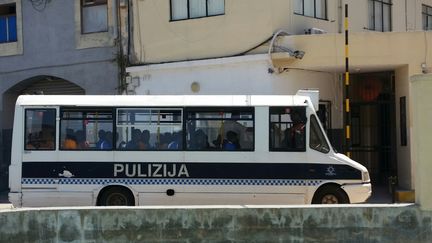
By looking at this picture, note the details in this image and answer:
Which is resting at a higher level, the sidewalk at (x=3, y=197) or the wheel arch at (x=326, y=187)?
the wheel arch at (x=326, y=187)

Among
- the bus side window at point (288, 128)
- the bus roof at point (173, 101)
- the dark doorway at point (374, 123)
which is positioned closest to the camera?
the bus side window at point (288, 128)

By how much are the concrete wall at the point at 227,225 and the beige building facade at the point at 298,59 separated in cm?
671

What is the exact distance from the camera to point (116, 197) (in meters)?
11.8

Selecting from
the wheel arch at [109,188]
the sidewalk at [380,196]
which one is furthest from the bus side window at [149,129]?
the sidewalk at [380,196]

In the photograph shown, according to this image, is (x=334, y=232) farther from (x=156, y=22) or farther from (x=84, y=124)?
(x=156, y=22)

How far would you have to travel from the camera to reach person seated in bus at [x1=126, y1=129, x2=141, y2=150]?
11.7 m

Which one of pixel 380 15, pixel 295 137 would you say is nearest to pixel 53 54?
pixel 295 137

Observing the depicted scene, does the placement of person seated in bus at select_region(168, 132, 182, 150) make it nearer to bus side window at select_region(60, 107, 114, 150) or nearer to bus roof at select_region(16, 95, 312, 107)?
bus roof at select_region(16, 95, 312, 107)

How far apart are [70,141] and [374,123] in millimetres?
10062

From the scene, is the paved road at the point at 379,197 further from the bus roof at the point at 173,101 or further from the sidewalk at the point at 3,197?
the bus roof at the point at 173,101

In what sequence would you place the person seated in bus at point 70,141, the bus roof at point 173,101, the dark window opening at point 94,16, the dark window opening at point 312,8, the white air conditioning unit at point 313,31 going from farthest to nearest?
1. the dark window opening at point 94,16
2. the dark window opening at point 312,8
3. the white air conditioning unit at point 313,31
4. the person seated in bus at point 70,141
5. the bus roof at point 173,101

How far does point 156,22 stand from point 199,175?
Answer: 697 centimetres

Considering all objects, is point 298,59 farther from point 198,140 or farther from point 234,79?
point 198,140

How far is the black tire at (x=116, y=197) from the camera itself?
11695 mm
